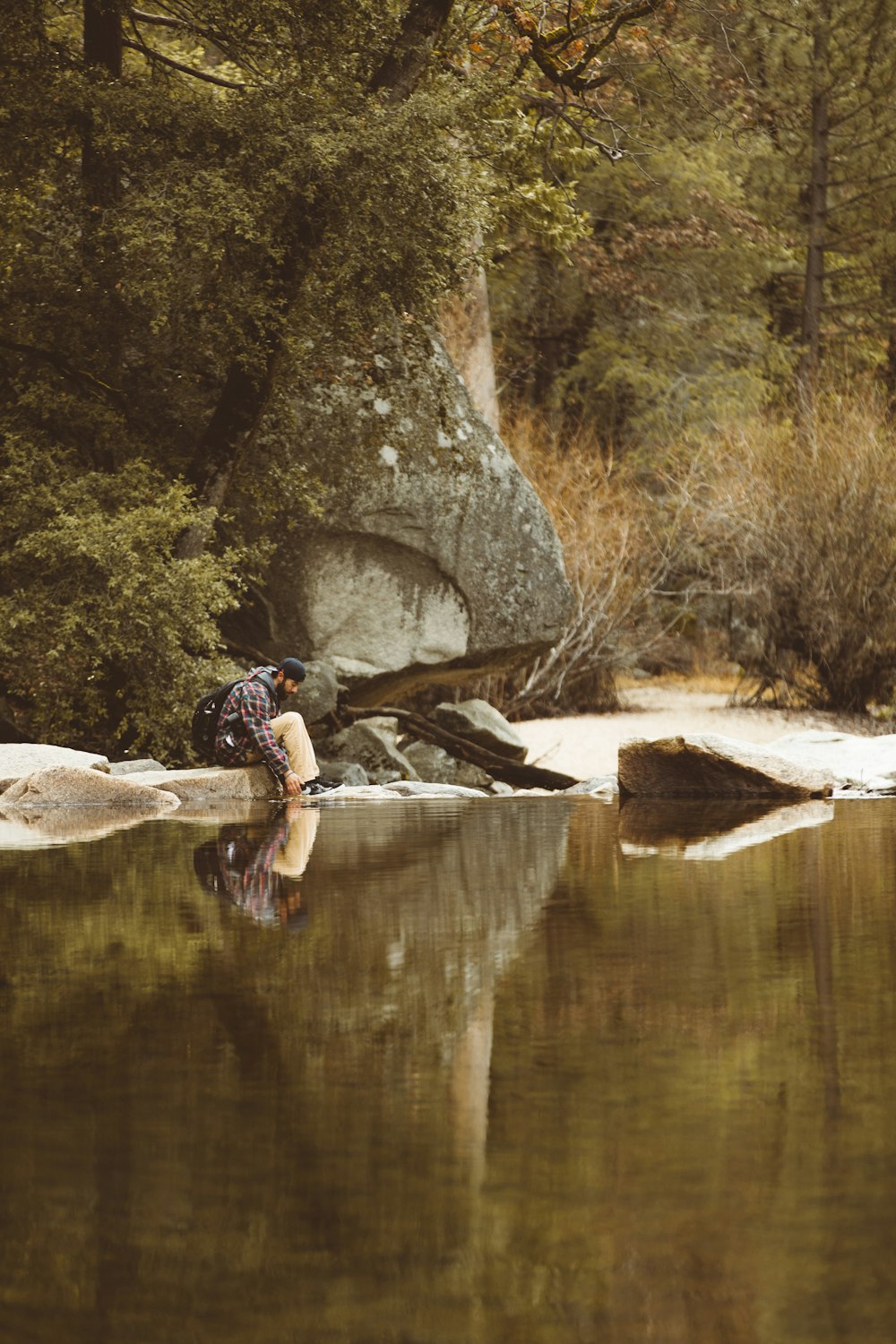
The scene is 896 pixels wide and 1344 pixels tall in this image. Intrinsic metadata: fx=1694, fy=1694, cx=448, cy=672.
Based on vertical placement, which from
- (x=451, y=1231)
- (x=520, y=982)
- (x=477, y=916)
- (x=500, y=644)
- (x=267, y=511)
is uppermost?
(x=451, y=1231)

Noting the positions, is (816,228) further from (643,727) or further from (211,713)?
(211,713)

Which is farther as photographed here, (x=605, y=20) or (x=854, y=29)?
(x=854, y=29)

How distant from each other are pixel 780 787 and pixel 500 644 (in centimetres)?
679

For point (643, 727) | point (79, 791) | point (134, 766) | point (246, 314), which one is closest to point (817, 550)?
point (643, 727)

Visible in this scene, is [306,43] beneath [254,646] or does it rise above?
above

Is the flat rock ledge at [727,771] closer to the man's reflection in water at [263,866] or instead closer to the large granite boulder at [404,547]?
the man's reflection in water at [263,866]

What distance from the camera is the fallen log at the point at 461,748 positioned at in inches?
660

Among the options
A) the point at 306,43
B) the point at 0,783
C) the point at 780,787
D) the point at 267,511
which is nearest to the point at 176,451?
the point at 267,511

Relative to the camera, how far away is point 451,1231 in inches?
89.7

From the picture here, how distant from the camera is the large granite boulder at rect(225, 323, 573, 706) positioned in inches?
679

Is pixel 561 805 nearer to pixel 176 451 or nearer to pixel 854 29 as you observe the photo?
pixel 176 451

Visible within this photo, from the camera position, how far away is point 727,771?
41.1 feet

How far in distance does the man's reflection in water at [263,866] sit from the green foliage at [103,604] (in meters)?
4.38

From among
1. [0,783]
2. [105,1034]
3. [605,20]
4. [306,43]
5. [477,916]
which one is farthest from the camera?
[605,20]
